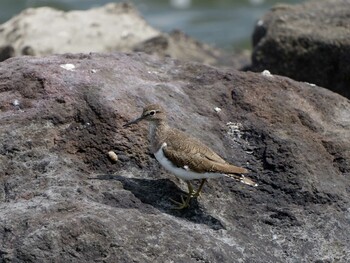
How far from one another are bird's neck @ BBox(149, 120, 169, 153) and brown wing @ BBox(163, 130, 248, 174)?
2.3 inches

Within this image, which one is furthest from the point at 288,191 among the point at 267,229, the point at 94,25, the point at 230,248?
the point at 94,25

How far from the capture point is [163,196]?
7.14 m

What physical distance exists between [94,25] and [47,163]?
753cm

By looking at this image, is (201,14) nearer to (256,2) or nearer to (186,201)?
(256,2)

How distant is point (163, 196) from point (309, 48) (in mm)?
5553

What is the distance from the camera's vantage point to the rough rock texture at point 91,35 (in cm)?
1338

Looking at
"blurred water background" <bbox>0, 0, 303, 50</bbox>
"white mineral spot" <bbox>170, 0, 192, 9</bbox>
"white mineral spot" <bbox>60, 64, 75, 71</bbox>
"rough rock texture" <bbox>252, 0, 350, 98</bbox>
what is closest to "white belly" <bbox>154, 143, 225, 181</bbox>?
"white mineral spot" <bbox>60, 64, 75, 71</bbox>

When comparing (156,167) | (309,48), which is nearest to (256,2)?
(309,48)

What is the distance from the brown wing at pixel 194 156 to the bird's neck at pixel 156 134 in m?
0.06

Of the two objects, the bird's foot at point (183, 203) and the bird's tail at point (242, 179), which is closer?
the bird's foot at point (183, 203)

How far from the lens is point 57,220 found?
251 inches

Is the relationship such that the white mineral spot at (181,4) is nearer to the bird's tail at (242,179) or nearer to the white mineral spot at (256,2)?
the white mineral spot at (256,2)

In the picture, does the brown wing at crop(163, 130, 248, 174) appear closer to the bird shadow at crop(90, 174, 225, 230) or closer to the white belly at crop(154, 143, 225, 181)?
the white belly at crop(154, 143, 225, 181)

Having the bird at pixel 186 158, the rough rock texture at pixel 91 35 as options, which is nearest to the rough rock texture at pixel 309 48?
the rough rock texture at pixel 91 35
